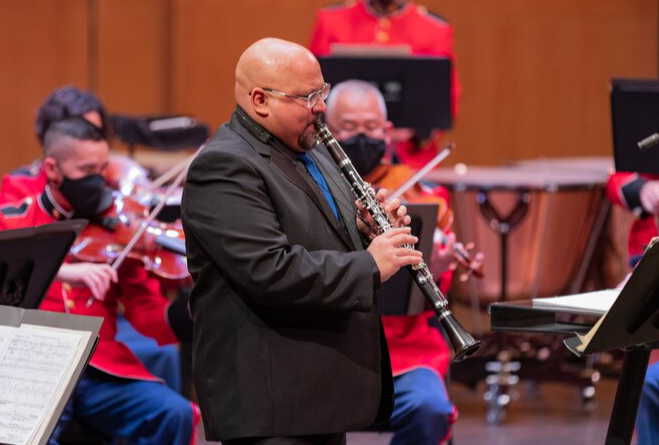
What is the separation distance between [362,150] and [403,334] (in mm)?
581

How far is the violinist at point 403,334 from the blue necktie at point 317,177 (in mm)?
881

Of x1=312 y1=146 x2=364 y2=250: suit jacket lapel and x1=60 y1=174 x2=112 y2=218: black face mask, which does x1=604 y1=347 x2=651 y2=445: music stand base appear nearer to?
x1=312 y1=146 x2=364 y2=250: suit jacket lapel

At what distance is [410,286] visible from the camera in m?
3.45

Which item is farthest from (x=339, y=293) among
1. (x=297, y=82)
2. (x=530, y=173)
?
(x=530, y=173)

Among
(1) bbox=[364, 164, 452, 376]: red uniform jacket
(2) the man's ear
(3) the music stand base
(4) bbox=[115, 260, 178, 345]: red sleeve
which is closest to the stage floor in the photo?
(1) bbox=[364, 164, 452, 376]: red uniform jacket

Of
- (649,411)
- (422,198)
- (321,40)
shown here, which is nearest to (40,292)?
(422,198)

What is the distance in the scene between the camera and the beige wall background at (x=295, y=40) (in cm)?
698

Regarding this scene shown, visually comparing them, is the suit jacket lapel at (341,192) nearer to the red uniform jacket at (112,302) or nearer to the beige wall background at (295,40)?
the red uniform jacket at (112,302)

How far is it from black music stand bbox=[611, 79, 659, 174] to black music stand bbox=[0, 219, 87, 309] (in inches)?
62.5

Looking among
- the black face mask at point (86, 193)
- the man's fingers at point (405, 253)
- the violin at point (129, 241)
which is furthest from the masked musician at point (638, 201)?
the black face mask at point (86, 193)

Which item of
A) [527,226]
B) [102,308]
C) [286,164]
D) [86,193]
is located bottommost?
[527,226]

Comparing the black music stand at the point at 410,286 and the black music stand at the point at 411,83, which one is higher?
the black music stand at the point at 411,83

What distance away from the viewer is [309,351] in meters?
2.47

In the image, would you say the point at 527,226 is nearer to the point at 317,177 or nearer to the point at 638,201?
the point at 638,201
